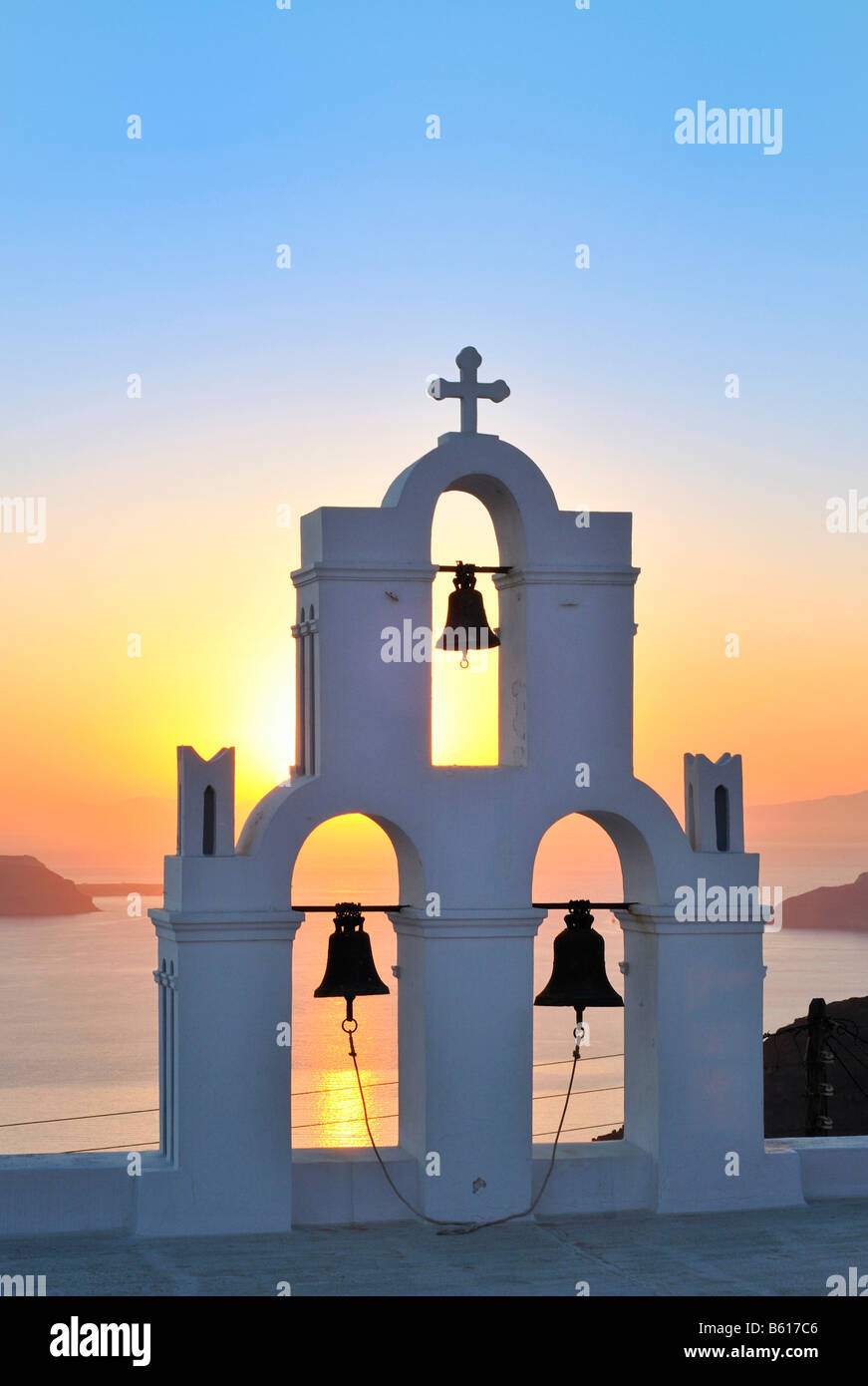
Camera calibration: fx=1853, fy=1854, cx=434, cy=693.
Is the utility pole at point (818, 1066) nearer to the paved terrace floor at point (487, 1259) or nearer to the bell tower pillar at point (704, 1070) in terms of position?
the bell tower pillar at point (704, 1070)

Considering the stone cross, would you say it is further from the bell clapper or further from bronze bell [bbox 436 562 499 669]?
the bell clapper

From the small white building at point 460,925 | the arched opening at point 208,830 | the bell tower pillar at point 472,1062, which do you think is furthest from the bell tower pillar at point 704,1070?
the arched opening at point 208,830

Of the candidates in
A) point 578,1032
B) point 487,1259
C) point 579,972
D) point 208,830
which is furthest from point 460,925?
point 487,1259

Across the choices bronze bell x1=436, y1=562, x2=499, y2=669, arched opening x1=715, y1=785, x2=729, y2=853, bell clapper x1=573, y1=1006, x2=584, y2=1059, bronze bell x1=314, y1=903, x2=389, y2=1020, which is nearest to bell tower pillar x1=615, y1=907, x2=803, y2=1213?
bell clapper x1=573, y1=1006, x2=584, y2=1059

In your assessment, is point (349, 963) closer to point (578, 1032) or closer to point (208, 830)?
point (208, 830)

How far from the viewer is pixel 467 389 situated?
37.6ft

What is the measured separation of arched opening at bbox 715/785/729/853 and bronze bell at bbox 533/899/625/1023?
3.29 feet

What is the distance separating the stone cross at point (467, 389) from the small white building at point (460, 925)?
18mm

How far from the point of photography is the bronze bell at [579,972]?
11227 millimetres

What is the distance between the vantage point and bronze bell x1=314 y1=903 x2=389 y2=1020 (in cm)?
1098

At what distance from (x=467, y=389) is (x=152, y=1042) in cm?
5732

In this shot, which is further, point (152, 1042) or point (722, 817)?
point (152, 1042)

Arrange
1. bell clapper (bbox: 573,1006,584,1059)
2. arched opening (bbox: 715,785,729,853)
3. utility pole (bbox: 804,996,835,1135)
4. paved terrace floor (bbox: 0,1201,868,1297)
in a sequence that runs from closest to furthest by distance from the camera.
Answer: paved terrace floor (bbox: 0,1201,868,1297), bell clapper (bbox: 573,1006,584,1059), arched opening (bbox: 715,785,729,853), utility pole (bbox: 804,996,835,1135)
